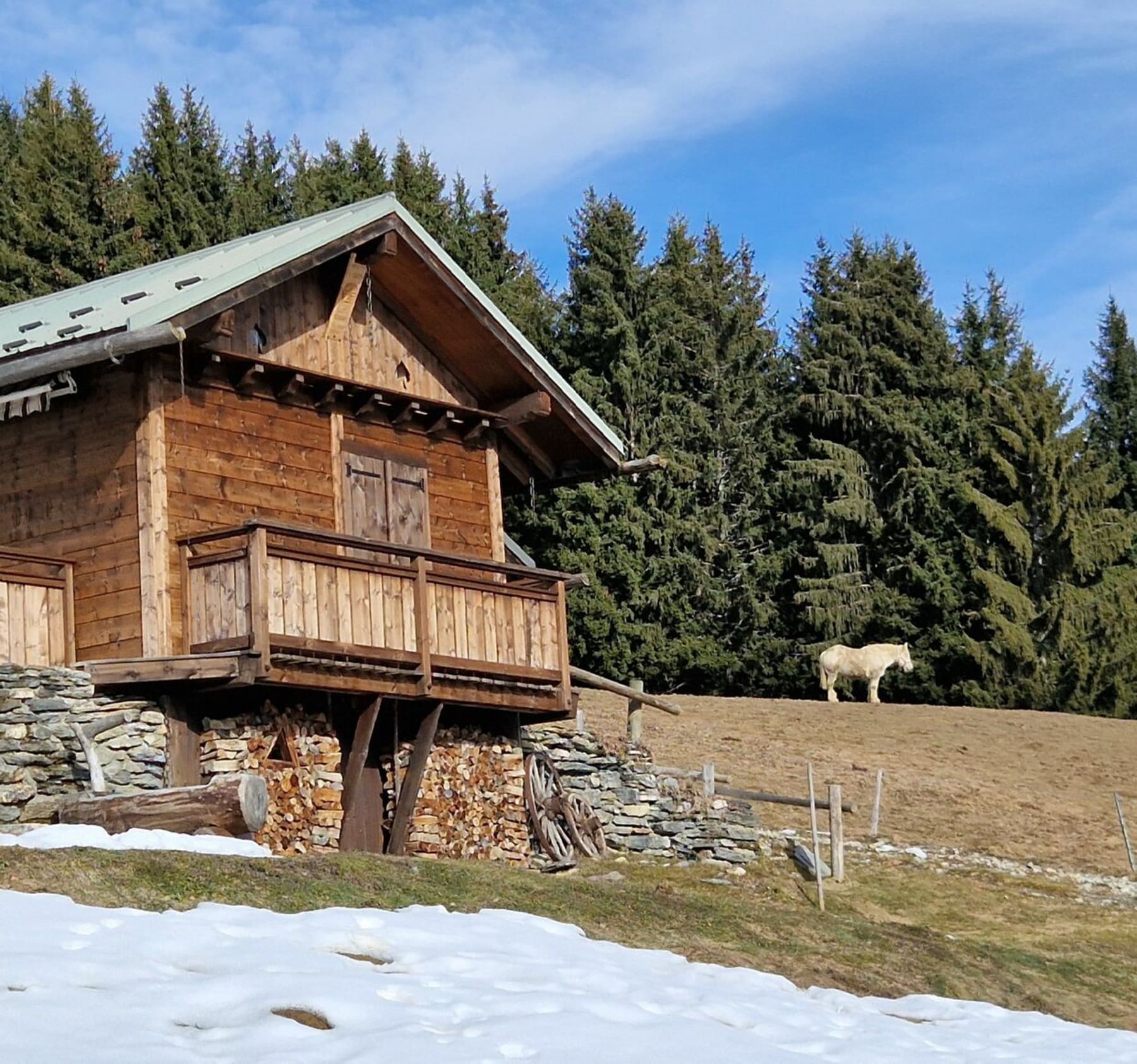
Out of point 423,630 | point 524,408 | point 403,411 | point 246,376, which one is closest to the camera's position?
point 423,630

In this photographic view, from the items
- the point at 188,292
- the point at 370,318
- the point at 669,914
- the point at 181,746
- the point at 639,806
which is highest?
the point at 370,318

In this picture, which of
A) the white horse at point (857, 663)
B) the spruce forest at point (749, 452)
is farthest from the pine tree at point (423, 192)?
the white horse at point (857, 663)

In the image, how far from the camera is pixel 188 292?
64.3 feet

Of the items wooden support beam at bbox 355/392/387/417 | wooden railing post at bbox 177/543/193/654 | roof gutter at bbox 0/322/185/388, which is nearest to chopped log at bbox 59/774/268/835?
wooden railing post at bbox 177/543/193/654

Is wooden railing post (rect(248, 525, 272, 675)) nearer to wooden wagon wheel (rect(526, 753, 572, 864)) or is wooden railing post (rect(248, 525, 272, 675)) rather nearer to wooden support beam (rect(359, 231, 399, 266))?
wooden support beam (rect(359, 231, 399, 266))

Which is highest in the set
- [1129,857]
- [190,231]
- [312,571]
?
[190,231]

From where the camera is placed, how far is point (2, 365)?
19.6 metres

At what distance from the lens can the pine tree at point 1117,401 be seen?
65875mm

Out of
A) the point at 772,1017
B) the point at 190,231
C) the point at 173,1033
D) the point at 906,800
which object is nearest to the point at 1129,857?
the point at 906,800

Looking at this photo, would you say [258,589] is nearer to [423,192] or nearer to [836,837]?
[836,837]

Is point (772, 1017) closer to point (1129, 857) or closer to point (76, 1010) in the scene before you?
point (76, 1010)

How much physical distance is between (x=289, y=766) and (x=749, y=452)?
36.3 m

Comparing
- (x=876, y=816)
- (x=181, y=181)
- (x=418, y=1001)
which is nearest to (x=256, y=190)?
(x=181, y=181)

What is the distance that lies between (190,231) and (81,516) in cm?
3133
